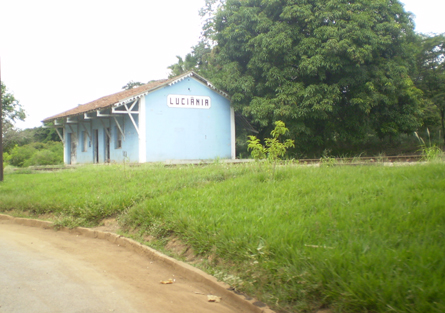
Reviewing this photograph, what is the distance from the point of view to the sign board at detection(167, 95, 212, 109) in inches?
831

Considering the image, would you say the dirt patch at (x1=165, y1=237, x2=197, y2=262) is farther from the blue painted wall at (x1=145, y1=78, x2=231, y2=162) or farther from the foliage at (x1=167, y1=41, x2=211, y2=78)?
the foliage at (x1=167, y1=41, x2=211, y2=78)

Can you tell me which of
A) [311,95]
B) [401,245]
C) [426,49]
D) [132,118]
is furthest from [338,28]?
Result: [401,245]

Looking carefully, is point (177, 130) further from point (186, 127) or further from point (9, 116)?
point (9, 116)

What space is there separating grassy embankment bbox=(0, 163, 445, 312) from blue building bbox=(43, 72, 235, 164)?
11440 millimetres

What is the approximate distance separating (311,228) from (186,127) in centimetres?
1741

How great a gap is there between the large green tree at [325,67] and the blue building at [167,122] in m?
1.52

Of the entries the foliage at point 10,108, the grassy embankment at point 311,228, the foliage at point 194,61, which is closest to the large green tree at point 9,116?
the foliage at point 10,108

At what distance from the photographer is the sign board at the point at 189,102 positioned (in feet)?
69.3

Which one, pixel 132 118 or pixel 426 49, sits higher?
pixel 426 49

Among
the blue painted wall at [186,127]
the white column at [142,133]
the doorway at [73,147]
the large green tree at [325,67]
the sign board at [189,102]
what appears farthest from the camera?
the doorway at [73,147]

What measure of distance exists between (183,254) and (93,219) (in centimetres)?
328

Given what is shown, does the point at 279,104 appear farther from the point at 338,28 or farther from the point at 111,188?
the point at 111,188

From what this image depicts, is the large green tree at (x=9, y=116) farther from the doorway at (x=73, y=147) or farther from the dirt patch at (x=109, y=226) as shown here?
the dirt patch at (x=109, y=226)

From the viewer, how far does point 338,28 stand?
1867 cm
